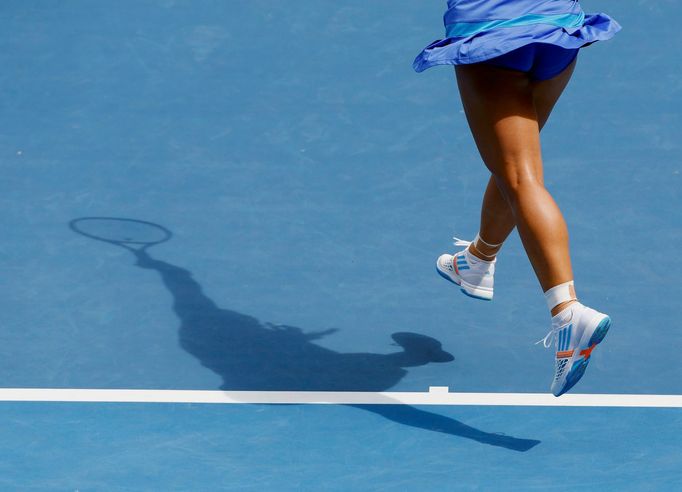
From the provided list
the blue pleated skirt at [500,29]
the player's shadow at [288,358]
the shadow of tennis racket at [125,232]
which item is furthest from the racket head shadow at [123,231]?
the blue pleated skirt at [500,29]

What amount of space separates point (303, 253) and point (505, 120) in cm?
181

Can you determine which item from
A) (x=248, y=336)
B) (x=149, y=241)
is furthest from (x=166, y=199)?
(x=248, y=336)

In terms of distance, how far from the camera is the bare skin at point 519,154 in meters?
4.67

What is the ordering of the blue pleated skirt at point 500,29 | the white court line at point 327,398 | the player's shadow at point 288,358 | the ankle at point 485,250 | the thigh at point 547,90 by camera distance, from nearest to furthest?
the blue pleated skirt at point 500,29
the thigh at point 547,90
the white court line at point 327,398
the player's shadow at point 288,358
the ankle at point 485,250

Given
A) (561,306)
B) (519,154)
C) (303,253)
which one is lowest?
(561,306)

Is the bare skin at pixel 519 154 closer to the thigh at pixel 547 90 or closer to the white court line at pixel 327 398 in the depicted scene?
the thigh at pixel 547 90

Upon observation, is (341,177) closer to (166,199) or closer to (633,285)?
(166,199)

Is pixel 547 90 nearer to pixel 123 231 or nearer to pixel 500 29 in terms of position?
pixel 500 29

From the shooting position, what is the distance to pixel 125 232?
6492mm

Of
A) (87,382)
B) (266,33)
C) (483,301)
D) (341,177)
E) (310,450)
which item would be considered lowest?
(310,450)

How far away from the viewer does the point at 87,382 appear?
17.2 ft

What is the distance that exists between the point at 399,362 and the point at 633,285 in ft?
4.18

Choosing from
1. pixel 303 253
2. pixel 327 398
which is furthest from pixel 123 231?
pixel 327 398

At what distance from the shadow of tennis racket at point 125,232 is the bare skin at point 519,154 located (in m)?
2.15
